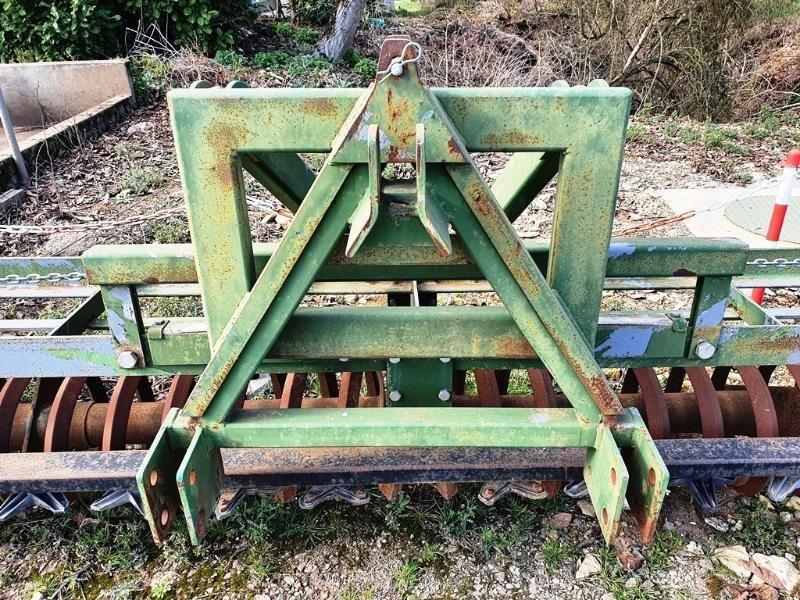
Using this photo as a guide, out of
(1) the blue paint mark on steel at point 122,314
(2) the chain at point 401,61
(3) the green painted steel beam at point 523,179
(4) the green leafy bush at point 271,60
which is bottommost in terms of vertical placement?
(1) the blue paint mark on steel at point 122,314

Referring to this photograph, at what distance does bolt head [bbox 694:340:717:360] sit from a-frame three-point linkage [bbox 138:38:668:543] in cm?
47

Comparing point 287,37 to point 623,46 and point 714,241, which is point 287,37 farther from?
point 714,241

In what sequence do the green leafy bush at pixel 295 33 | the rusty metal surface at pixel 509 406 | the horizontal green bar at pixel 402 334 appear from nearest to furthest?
the horizontal green bar at pixel 402 334 < the rusty metal surface at pixel 509 406 < the green leafy bush at pixel 295 33

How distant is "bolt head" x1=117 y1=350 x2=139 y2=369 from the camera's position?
2279mm

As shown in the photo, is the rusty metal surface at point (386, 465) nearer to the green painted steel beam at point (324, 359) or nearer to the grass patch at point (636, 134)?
the green painted steel beam at point (324, 359)

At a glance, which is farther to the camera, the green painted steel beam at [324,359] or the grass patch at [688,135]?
the grass patch at [688,135]

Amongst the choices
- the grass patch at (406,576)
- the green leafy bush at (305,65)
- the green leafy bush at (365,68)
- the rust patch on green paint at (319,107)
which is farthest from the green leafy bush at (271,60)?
the grass patch at (406,576)

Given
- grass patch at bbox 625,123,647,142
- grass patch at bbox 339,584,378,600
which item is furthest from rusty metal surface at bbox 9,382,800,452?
grass patch at bbox 625,123,647,142

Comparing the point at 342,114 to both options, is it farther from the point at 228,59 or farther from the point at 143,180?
the point at 228,59

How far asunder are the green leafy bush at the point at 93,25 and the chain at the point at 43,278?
25.4 ft

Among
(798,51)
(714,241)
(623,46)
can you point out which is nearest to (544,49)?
(623,46)

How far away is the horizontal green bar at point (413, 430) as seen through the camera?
78.3 inches

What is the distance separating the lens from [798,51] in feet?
34.0

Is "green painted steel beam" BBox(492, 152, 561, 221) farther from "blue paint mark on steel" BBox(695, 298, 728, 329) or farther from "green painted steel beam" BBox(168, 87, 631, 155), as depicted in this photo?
"blue paint mark on steel" BBox(695, 298, 728, 329)
